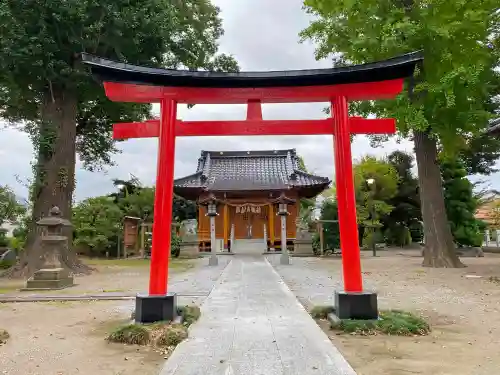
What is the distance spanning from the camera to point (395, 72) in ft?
16.8

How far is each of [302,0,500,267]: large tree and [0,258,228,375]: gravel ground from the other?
7880 millimetres

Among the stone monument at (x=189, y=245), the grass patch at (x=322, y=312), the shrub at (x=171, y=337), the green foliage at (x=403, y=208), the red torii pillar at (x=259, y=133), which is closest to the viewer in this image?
the shrub at (x=171, y=337)

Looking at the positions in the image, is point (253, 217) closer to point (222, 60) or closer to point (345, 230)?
point (222, 60)

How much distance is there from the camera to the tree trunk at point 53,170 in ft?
37.4

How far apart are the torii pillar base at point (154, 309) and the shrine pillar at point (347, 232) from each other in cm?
228

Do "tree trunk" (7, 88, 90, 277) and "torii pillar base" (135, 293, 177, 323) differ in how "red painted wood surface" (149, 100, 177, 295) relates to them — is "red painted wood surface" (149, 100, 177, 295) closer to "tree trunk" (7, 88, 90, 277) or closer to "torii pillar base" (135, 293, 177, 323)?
"torii pillar base" (135, 293, 177, 323)

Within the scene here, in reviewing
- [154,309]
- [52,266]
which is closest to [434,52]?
[154,309]

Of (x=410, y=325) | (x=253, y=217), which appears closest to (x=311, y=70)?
(x=410, y=325)

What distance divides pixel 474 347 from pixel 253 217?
1868 cm

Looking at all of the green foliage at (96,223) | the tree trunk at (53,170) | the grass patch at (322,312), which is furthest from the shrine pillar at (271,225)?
the grass patch at (322,312)

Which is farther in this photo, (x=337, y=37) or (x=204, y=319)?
(x=337, y=37)

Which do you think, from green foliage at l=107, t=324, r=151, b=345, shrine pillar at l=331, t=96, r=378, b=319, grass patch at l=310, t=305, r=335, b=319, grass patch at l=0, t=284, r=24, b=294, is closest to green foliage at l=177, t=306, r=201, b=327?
green foliage at l=107, t=324, r=151, b=345

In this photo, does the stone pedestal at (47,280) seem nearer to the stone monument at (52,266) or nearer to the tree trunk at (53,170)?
the stone monument at (52,266)

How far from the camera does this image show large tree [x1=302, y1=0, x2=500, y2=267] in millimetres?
9562
